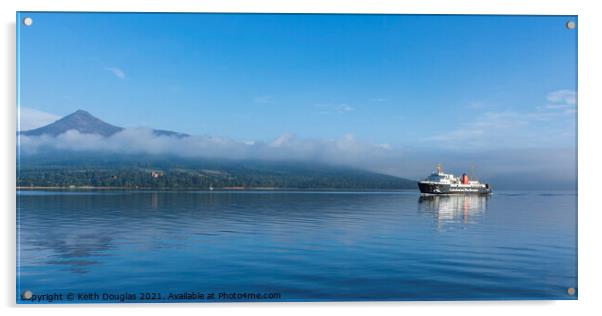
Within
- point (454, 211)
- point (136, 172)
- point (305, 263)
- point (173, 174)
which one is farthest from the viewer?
point (173, 174)

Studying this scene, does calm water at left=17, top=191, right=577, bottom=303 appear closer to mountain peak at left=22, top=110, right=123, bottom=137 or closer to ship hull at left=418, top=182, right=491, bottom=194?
mountain peak at left=22, top=110, right=123, bottom=137

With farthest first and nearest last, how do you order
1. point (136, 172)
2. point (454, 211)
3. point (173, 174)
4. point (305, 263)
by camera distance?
1. point (173, 174)
2. point (136, 172)
3. point (454, 211)
4. point (305, 263)

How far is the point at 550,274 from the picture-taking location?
12375 mm

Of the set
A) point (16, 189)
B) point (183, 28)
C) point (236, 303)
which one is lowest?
A: point (236, 303)

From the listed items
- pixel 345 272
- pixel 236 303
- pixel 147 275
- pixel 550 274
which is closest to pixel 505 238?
pixel 550 274

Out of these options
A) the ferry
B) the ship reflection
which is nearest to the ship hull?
the ferry

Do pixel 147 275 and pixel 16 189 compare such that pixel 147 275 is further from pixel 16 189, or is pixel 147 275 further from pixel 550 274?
pixel 550 274

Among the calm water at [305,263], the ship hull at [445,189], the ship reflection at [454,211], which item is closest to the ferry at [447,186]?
the ship hull at [445,189]

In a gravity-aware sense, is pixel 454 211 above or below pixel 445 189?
above

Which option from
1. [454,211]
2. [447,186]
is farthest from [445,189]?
[454,211]

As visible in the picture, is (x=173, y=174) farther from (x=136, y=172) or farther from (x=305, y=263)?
(x=305, y=263)

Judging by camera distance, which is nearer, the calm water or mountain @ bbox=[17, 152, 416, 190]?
the calm water

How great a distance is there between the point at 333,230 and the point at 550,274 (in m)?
9.90

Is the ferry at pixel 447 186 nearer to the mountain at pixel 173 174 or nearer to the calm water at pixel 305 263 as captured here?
the mountain at pixel 173 174
